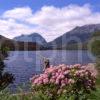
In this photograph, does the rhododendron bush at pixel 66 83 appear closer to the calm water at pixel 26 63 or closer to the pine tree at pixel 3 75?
the pine tree at pixel 3 75

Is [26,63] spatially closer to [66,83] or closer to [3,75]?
[3,75]

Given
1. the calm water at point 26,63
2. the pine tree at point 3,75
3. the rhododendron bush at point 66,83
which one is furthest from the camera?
the calm water at point 26,63

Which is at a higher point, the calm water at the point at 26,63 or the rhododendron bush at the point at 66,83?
the rhododendron bush at the point at 66,83

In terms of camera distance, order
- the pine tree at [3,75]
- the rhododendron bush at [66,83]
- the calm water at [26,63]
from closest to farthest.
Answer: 1. the rhododendron bush at [66,83]
2. the pine tree at [3,75]
3. the calm water at [26,63]

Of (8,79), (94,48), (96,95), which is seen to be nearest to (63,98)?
(96,95)

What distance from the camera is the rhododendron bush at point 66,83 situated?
504 inches

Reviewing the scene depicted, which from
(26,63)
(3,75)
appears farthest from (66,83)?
(26,63)

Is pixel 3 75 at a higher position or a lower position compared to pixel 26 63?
higher

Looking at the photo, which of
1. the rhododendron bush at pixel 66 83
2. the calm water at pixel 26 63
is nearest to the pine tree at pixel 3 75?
the calm water at pixel 26 63

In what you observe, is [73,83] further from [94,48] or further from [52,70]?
[94,48]

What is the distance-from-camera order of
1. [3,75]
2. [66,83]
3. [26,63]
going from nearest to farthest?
[66,83], [3,75], [26,63]

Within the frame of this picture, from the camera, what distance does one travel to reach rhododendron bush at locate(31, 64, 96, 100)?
12.8 meters

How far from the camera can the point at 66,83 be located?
12.9m

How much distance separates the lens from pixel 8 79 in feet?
59.8
